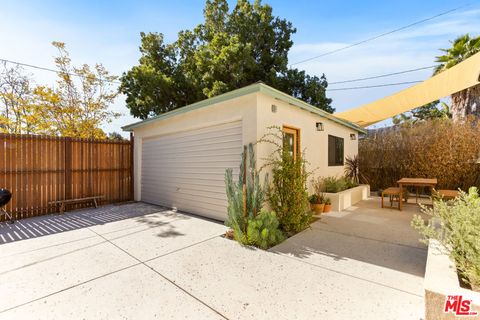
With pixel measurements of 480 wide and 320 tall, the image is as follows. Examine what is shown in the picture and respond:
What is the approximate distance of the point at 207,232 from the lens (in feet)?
14.7

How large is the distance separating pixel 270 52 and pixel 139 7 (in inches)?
278

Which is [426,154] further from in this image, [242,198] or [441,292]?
[441,292]

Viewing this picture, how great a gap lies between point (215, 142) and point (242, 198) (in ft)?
6.17

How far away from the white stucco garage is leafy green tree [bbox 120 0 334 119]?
4.10 m

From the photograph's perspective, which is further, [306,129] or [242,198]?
[306,129]

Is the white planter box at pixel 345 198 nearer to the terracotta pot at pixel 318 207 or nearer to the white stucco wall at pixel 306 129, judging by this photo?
the terracotta pot at pixel 318 207

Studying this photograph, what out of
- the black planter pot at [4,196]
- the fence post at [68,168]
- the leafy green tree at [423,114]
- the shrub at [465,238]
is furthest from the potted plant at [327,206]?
the leafy green tree at [423,114]

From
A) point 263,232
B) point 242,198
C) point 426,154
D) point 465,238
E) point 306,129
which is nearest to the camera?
point 465,238

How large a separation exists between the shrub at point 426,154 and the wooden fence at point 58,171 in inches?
407

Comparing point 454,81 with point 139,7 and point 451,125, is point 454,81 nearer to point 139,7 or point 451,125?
point 451,125

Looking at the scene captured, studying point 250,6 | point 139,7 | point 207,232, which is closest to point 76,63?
point 139,7

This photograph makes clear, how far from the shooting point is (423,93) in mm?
6680

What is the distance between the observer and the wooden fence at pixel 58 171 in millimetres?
5711

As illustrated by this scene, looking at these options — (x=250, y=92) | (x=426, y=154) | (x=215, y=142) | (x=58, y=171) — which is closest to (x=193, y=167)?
(x=215, y=142)
